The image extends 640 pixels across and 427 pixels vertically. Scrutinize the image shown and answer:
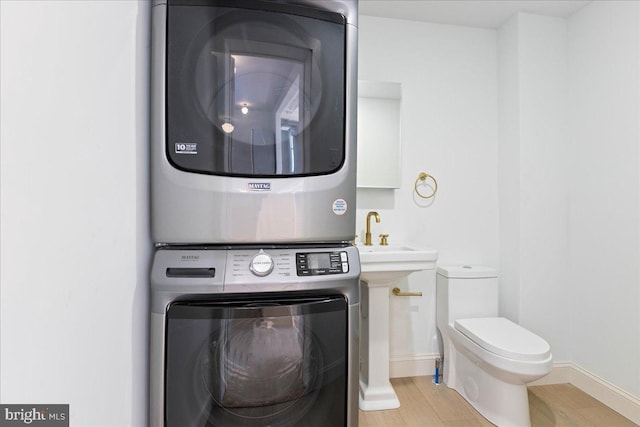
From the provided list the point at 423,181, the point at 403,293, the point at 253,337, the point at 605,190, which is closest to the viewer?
the point at 253,337

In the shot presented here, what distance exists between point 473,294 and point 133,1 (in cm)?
227

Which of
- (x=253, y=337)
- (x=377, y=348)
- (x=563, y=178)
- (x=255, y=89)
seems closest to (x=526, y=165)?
(x=563, y=178)

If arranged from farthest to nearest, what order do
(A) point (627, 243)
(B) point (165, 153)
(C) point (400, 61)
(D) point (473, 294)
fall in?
1. (C) point (400, 61)
2. (D) point (473, 294)
3. (A) point (627, 243)
4. (B) point (165, 153)

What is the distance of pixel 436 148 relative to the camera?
7.84ft

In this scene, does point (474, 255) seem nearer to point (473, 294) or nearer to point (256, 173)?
point (473, 294)

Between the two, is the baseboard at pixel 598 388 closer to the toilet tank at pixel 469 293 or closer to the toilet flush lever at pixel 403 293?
the toilet tank at pixel 469 293

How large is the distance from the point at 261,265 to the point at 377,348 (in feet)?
4.06

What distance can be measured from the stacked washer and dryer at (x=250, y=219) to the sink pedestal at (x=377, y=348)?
851 millimetres

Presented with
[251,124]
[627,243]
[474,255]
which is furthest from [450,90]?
[251,124]

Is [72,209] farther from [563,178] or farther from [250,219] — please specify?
[563,178]

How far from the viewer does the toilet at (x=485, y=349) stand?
1.61 m

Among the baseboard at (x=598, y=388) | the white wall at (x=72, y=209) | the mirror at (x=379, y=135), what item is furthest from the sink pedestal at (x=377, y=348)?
the white wall at (x=72, y=209)

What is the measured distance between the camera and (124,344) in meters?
0.83

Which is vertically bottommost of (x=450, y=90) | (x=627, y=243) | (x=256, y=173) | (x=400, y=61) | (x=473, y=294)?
(x=473, y=294)
